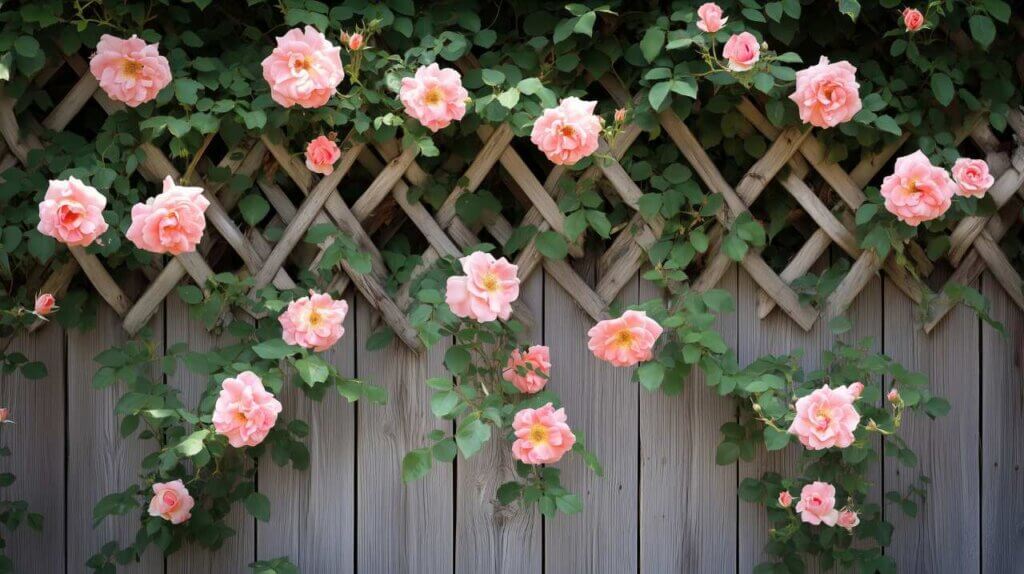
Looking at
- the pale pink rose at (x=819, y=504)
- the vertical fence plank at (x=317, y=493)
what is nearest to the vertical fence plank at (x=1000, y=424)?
the pale pink rose at (x=819, y=504)

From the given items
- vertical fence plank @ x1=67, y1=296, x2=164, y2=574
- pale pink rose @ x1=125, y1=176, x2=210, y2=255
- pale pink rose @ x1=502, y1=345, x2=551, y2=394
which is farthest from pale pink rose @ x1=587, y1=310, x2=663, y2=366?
vertical fence plank @ x1=67, y1=296, x2=164, y2=574

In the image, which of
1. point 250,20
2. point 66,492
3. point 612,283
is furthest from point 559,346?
point 66,492

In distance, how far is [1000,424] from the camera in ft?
6.32

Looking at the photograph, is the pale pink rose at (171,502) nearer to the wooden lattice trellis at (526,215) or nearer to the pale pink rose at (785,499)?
the wooden lattice trellis at (526,215)

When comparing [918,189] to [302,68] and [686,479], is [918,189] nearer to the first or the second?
[686,479]

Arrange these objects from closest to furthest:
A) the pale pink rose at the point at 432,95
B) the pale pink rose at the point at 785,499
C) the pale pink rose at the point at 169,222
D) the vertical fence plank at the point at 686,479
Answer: the pale pink rose at the point at 169,222, the pale pink rose at the point at 432,95, the pale pink rose at the point at 785,499, the vertical fence plank at the point at 686,479

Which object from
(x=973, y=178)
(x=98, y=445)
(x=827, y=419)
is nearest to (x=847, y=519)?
(x=827, y=419)

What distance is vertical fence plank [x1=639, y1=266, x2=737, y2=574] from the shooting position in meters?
1.90

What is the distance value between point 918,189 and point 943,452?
1.73 ft

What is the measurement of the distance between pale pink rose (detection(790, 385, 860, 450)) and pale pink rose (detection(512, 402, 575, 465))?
1.28 ft

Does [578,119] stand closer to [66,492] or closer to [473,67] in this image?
[473,67]

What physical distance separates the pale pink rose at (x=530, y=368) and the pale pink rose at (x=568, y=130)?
347mm

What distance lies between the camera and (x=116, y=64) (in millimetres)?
1700

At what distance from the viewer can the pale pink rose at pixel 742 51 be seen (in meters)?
1.69
